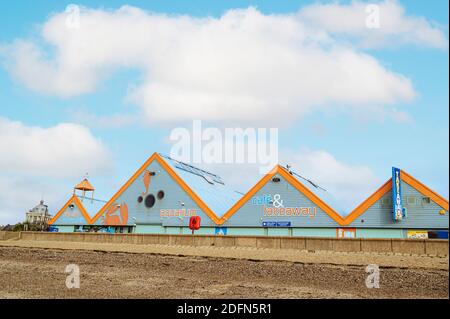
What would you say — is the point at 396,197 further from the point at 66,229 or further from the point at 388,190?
the point at 66,229

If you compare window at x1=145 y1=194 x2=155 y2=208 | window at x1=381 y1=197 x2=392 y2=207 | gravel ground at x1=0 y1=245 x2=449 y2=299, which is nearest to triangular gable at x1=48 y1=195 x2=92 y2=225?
window at x1=145 y1=194 x2=155 y2=208

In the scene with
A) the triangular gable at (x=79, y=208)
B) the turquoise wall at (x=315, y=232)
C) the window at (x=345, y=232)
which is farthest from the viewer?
the triangular gable at (x=79, y=208)

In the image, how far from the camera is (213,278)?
52.5ft

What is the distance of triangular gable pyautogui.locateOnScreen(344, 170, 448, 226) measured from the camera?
32312mm

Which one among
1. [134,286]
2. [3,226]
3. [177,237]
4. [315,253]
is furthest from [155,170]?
[3,226]

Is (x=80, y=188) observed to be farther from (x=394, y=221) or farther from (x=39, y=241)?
(x=394, y=221)

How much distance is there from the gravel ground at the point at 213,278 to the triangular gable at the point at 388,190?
16734 mm

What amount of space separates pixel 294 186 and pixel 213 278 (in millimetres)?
22971

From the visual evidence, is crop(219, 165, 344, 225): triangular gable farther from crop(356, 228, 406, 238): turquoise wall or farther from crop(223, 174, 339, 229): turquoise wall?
crop(356, 228, 406, 238): turquoise wall

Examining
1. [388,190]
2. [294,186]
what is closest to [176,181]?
[294,186]

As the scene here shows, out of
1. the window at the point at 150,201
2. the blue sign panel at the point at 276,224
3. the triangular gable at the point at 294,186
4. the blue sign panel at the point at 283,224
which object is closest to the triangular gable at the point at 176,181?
the triangular gable at the point at 294,186

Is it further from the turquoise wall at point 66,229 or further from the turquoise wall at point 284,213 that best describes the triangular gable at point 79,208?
the turquoise wall at point 284,213

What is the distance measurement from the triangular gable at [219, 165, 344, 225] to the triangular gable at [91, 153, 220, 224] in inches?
69.8

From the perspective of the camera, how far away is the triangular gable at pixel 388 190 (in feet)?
106
